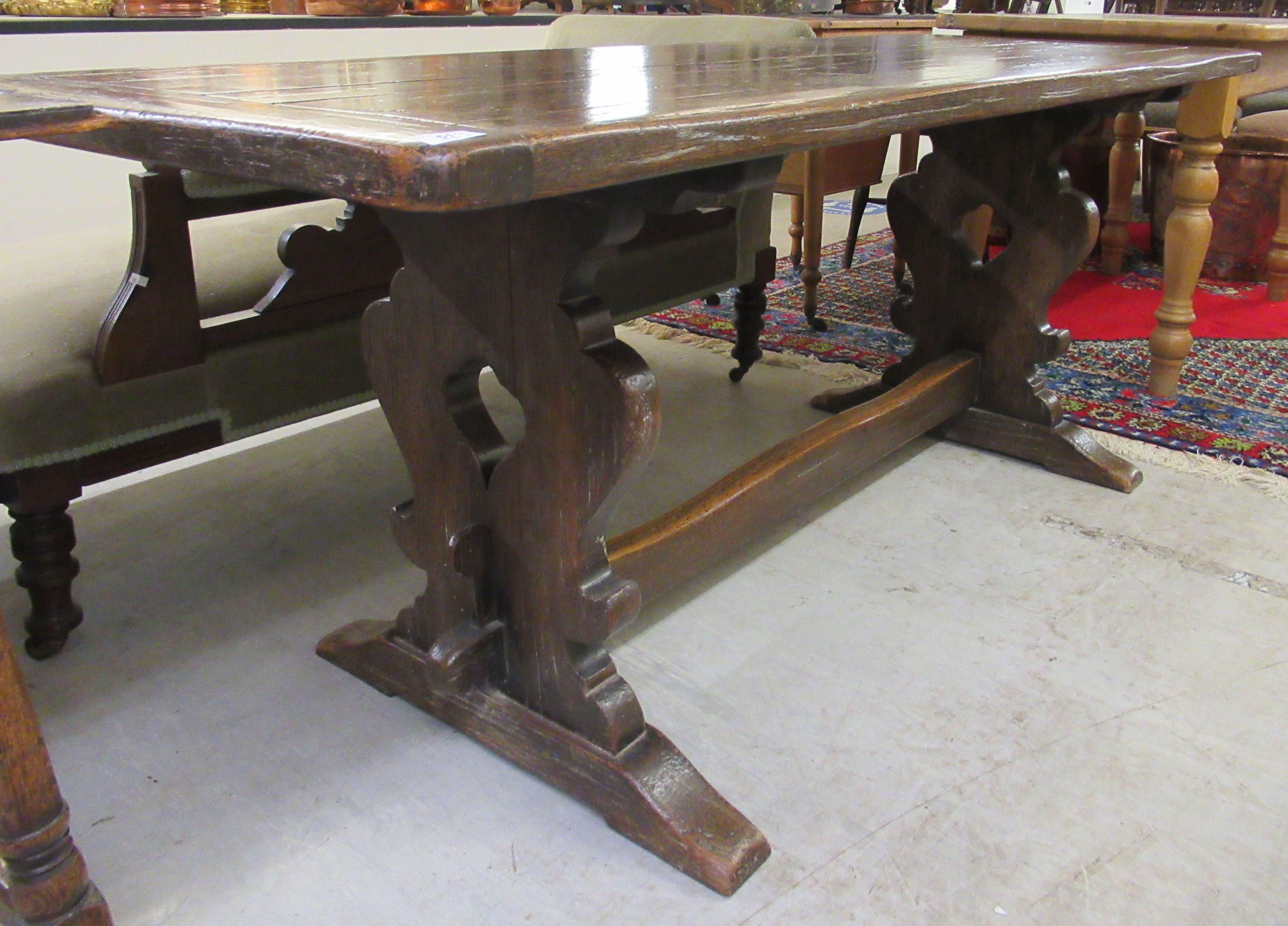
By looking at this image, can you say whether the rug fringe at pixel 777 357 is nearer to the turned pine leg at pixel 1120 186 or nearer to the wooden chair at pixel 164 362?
the wooden chair at pixel 164 362

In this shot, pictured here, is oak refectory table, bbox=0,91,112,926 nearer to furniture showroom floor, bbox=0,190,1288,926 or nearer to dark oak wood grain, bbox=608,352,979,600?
furniture showroom floor, bbox=0,190,1288,926

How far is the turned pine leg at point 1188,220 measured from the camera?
6.93 feet

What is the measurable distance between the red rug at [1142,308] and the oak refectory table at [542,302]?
1.33 meters

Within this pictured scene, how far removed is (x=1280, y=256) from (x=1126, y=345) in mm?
743

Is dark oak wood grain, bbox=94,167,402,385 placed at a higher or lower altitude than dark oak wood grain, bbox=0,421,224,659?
higher

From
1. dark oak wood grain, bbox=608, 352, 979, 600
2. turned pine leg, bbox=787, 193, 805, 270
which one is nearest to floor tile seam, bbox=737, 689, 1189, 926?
dark oak wood grain, bbox=608, 352, 979, 600

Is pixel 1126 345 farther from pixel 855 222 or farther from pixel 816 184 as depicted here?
pixel 855 222

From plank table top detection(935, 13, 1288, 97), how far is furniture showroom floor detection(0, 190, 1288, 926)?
0.98 metres

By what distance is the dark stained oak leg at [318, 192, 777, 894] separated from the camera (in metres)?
1.01

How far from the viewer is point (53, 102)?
0.95m

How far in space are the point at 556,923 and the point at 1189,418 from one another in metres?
1.88

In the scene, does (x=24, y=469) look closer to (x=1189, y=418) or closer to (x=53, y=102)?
(x=53, y=102)

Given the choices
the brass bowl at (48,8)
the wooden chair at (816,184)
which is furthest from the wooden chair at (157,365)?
the brass bowl at (48,8)

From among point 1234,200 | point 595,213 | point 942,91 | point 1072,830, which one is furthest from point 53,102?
point 1234,200
